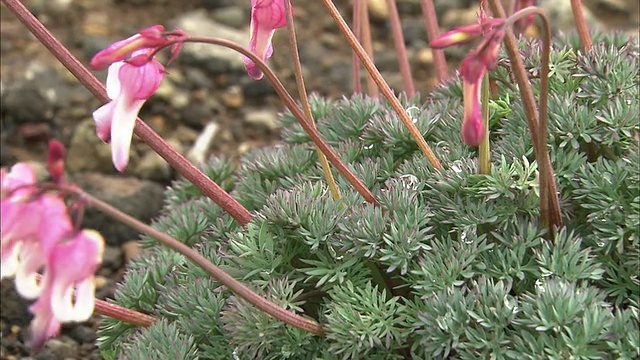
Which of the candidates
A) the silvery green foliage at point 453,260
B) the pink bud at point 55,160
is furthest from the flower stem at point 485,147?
the pink bud at point 55,160

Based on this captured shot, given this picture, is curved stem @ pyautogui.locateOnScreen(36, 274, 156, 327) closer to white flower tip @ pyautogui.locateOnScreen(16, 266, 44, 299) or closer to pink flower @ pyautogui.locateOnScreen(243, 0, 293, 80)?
white flower tip @ pyautogui.locateOnScreen(16, 266, 44, 299)

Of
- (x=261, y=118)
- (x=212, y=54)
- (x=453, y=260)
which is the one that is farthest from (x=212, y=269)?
(x=212, y=54)

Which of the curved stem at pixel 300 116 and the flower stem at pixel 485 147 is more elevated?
the flower stem at pixel 485 147

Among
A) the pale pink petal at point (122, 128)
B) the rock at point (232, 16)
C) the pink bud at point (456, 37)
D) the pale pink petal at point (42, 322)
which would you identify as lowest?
the pale pink petal at point (42, 322)

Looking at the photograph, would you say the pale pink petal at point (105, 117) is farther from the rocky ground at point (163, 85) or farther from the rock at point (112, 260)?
the rock at point (112, 260)

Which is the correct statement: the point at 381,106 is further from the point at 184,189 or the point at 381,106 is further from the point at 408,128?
the point at 184,189

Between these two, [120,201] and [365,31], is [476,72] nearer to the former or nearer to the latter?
[365,31]

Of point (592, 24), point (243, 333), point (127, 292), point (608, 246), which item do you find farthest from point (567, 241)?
point (592, 24)
